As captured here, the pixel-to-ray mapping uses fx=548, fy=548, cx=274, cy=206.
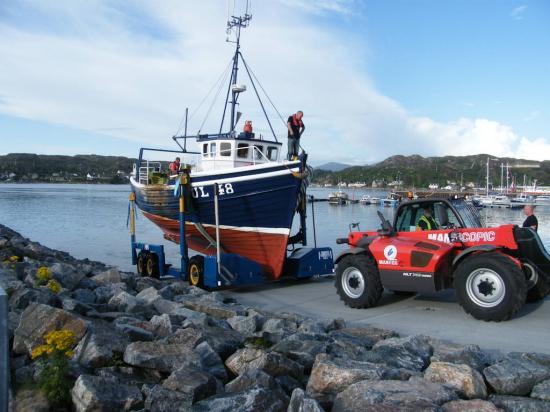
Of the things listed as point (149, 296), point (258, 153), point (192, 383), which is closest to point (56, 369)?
point (192, 383)

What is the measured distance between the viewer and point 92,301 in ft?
28.3

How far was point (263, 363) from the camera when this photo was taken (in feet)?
15.4

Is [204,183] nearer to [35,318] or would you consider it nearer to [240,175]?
[240,175]

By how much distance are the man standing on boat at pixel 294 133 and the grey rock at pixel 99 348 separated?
24.1 ft

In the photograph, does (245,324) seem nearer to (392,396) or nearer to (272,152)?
(392,396)

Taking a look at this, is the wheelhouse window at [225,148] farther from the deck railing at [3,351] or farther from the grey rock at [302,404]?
the deck railing at [3,351]

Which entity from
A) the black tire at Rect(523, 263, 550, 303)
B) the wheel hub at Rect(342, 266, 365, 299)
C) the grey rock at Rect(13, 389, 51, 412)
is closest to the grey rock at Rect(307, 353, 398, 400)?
the grey rock at Rect(13, 389, 51, 412)

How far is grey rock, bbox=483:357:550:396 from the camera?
14.9ft

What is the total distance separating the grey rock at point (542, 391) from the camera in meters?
4.32

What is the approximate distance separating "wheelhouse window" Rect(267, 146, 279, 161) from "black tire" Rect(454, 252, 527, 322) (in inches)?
314

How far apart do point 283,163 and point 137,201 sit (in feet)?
23.1

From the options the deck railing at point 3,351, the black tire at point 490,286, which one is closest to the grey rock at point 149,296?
the black tire at point 490,286

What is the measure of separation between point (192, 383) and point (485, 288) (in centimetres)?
484

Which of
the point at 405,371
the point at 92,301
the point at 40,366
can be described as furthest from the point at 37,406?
the point at 92,301
